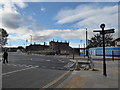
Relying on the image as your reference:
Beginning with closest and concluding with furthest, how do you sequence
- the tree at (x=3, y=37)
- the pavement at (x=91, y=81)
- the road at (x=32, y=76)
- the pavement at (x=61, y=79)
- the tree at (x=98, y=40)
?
the pavement at (x=91, y=81)
the pavement at (x=61, y=79)
the road at (x=32, y=76)
the tree at (x=98, y=40)
the tree at (x=3, y=37)

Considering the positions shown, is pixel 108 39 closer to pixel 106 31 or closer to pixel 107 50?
pixel 107 50

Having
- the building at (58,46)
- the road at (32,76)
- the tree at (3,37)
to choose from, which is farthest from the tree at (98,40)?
the road at (32,76)

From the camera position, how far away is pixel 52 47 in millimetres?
119562

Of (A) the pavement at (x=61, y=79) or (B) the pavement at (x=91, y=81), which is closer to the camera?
(B) the pavement at (x=91, y=81)

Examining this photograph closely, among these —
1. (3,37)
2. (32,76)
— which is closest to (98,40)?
(3,37)

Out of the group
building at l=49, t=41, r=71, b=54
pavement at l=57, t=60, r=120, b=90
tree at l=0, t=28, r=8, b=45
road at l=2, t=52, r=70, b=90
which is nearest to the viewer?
pavement at l=57, t=60, r=120, b=90

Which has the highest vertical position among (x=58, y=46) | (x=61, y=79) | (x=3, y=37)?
(x=3, y=37)

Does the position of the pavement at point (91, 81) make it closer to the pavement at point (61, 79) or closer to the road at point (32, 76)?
the pavement at point (61, 79)

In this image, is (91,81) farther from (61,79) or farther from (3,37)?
(3,37)

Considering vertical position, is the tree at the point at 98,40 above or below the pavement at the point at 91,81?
above

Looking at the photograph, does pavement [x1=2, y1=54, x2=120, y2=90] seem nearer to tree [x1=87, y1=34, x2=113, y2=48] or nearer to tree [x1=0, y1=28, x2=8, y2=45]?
tree [x1=87, y1=34, x2=113, y2=48]

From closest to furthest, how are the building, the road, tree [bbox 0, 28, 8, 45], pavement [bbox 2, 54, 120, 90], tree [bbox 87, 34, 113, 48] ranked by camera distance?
pavement [bbox 2, 54, 120, 90], the road, tree [bbox 87, 34, 113, 48], tree [bbox 0, 28, 8, 45], the building

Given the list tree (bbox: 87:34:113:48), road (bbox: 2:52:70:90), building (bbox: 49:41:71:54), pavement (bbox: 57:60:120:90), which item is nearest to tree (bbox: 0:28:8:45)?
building (bbox: 49:41:71:54)

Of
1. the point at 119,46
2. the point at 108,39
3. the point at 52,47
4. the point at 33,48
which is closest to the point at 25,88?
the point at 119,46
